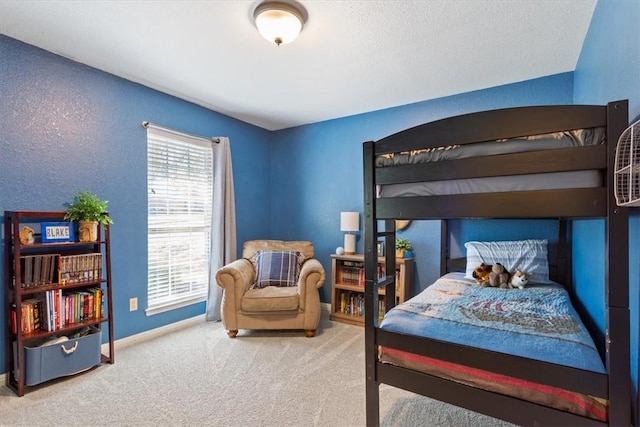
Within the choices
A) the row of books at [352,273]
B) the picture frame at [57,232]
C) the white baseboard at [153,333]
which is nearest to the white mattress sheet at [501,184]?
the row of books at [352,273]

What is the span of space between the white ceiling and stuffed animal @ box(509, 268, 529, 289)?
173cm

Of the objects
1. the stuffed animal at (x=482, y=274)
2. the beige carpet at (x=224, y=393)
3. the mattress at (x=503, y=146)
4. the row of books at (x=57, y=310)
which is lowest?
the beige carpet at (x=224, y=393)

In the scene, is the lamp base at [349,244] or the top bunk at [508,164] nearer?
the top bunk at [508,164]

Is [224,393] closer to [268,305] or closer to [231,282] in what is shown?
[268,305]

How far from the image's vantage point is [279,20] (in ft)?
6.15

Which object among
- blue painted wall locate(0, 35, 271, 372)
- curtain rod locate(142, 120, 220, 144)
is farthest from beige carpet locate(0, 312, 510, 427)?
curtain rod locate(142, 120, 220, 144)

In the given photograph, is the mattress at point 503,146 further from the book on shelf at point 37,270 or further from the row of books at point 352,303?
the book on shelf at point 37,270

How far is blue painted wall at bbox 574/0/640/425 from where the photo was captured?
1.16 m

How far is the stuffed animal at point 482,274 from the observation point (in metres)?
2.51

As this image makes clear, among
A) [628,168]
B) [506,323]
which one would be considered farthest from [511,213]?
[506,323]

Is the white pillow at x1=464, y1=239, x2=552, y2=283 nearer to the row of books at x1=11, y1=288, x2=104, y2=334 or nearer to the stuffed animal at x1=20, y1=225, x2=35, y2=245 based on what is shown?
the row of books at x1=11, y1=288, x2=104, y2=334

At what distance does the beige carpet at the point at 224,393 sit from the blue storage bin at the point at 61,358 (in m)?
0.08

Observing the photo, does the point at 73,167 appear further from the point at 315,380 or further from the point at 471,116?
the point at 471,116

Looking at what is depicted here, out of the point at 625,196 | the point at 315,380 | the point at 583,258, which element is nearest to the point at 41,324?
the point at 315,380
